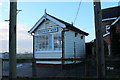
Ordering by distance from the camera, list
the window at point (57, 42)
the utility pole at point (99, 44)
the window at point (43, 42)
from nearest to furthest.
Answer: the utility pole at point (99, 44), the window at point (57, 42), the window at point (43, 42)

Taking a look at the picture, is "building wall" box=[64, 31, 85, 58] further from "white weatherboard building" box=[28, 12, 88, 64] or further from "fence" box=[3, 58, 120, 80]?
"fence" box=[3, 58, 120, 80]

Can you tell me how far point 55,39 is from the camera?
15.0 metres

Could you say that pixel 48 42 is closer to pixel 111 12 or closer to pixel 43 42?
pixel 43 42

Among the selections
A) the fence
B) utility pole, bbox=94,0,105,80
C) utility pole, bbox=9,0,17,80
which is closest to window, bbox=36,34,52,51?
the fence

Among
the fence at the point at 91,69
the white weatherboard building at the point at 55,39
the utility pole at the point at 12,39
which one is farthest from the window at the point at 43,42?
the utility pole at the point at 12,39

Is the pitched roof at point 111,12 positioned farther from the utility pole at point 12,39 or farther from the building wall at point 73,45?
the utility pole at point 12,39

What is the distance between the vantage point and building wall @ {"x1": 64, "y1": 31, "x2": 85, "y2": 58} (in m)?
14.6

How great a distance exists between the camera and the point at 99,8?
5.37 metres

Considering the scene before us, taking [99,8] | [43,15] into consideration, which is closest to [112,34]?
[43,15]

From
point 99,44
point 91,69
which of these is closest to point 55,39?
point 91,69

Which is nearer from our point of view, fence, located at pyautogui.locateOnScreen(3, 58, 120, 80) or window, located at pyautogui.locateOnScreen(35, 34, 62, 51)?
fence, located at pyautogui.locateOnScreen(3, 58, 120, 80)

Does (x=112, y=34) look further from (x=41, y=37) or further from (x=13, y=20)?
(x=13, y=20)

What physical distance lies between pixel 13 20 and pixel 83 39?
48.6ft

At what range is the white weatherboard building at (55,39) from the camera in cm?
1433
